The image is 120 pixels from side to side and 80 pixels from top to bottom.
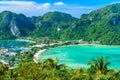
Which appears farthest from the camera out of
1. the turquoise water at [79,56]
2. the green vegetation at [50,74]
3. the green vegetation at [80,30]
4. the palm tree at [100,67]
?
the green vegetation at [80,30]

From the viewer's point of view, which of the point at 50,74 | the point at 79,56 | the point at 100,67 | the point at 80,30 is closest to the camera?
the point at 50,74

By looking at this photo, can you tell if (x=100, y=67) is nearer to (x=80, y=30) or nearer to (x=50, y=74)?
(x=50, y=74)

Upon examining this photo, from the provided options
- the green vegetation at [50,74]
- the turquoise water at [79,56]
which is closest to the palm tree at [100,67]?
the green vegetation at [50,74]

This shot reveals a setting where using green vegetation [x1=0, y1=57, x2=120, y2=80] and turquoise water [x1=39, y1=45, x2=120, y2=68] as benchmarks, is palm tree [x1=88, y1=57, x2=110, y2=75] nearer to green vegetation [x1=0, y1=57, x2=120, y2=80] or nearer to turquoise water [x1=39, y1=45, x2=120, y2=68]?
green vegetation [x1=0, y1=57, x2=120, y2=80]

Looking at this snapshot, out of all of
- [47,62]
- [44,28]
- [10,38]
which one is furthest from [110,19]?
[47,62]

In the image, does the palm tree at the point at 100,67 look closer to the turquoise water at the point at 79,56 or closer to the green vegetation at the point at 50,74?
the green vegetation at the point at 50,74

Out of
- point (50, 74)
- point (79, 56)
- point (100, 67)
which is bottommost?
point (79, 56)

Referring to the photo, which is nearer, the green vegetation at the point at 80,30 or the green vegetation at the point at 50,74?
the green vegetation at the point at 50,74

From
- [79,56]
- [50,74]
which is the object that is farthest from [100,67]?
[79,56]

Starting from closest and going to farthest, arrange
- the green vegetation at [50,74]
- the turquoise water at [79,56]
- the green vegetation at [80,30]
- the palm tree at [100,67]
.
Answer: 1. the green vegetation at [50,74]
2. the palm tree at [100,67]
3. the turquoise water at [79,56]
4. the green vegetation at [80,30]

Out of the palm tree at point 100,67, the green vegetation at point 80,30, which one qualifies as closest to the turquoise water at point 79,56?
the palm tree at point 100,67

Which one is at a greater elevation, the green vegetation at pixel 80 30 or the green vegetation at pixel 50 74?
the green vegetation at pixel 50 74
